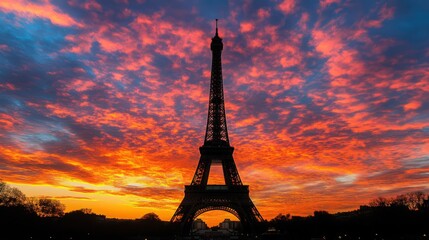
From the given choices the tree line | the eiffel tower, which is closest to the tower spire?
the eiffel tower

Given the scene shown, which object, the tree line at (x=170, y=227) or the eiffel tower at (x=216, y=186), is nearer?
the tree line at (x=170, y=227)

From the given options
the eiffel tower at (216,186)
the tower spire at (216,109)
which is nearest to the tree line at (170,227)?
the eiffel tower at (216,186)

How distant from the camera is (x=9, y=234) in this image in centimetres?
7062

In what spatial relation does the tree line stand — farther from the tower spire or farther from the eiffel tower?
the tower spire

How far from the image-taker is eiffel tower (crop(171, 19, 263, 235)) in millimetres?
91500

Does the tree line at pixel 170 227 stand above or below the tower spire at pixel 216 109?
below

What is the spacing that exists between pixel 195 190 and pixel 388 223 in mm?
39625

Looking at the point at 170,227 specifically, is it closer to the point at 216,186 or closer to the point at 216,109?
the point at 216,186

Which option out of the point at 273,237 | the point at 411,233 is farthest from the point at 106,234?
the point at 411,233

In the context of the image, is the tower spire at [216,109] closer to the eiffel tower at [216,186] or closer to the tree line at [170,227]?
the eiffel tower at [216,186]

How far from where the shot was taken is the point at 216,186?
9506 centimetres

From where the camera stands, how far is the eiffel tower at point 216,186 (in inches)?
3602

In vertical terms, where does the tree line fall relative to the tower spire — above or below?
below

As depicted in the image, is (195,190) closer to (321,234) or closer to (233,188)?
(233,188)
